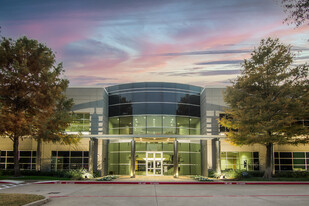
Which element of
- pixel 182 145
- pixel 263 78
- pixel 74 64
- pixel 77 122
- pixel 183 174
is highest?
pixel 74 64

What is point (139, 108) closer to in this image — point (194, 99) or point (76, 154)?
point (194, 99)

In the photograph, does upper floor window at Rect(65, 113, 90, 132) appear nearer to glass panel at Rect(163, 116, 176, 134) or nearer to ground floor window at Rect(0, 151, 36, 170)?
ground floor window at Rect(0, 151, 36, 170)

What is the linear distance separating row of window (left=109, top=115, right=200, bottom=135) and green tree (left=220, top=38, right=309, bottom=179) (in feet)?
25.3

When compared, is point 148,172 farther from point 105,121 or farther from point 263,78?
point 263,78

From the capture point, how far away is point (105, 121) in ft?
119

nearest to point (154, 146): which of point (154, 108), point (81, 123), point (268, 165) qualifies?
point (154, 108)

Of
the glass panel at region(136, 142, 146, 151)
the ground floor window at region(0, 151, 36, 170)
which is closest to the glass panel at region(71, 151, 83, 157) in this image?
the ground floor window at region(0, 151, 36, 170)

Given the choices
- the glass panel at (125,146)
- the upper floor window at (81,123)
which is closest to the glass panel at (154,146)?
the glass panel at (125,146)

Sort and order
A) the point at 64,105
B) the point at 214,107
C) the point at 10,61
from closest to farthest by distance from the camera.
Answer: the point at 10,61 < the point at 64,105 < the point at 214,107

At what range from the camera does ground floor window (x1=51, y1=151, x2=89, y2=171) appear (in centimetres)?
3456

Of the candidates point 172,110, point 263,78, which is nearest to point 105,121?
point 172,110

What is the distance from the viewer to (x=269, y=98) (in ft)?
89.2

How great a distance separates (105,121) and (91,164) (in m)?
5.99

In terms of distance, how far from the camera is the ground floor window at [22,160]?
34.7 metres
